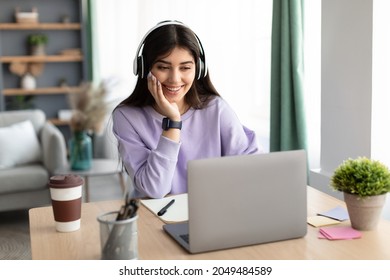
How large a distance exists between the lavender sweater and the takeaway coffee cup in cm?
34

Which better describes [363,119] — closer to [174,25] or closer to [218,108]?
[218,108]

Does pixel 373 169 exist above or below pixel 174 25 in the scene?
below

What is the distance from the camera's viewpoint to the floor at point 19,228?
114 inches

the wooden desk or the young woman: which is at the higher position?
the young woman

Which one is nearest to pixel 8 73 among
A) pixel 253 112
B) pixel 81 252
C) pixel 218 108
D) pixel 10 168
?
pixel 10 168

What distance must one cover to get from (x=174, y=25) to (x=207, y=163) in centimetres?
75

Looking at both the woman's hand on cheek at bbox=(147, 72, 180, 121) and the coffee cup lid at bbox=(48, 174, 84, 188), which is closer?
the coffee cup lid at bbox=(48, 174, 84, 188)

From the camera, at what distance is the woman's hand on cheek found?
1.60 meters

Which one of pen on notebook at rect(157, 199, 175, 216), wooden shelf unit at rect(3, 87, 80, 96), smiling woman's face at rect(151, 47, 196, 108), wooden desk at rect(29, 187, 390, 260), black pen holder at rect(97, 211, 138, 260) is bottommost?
wooden desk at rect(29, 187, 390, 260)

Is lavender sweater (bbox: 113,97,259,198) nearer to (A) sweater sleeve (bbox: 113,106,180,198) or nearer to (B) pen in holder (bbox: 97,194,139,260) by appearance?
(A) sweater sleeve (bbox: 113,106,180,198)

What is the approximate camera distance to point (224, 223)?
1.08 m

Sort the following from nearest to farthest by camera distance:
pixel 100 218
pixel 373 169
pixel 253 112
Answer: pixel 100 218
pixel 373 169
pixel 253 112

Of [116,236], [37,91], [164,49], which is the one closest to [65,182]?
[116,236]

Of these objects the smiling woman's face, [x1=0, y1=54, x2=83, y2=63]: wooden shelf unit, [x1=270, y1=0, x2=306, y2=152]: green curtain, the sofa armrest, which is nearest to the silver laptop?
the smiling woman's face
